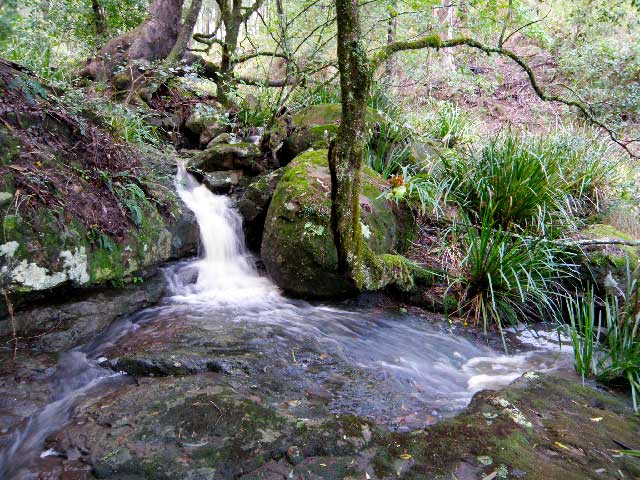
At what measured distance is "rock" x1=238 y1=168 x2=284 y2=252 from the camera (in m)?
5.88

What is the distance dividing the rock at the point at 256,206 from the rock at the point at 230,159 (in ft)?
2.88

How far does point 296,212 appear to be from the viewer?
4.79 meters

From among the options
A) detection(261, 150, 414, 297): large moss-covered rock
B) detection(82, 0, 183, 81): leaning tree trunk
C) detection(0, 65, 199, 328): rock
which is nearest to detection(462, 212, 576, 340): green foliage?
detection(261, 150, 414, 297): large moss-covered rock

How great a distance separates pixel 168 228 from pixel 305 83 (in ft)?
12.9

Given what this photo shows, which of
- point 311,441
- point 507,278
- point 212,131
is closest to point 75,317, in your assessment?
point 311,441

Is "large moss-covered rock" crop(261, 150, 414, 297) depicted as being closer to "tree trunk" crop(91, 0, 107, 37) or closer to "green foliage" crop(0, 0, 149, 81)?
"green foliage" crop(0, 0, 149, 81)

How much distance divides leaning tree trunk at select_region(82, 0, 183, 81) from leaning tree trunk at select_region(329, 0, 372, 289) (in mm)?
5990

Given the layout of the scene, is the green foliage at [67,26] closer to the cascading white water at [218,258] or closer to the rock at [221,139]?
the rock at [221,139]

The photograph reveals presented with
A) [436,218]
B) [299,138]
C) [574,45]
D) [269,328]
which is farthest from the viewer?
[574,45]

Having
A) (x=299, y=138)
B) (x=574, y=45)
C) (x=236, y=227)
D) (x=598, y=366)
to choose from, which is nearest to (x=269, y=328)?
(x=236, y=227)

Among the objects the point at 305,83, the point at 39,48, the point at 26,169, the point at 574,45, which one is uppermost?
the point at 574,45

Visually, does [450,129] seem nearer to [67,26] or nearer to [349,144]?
[349,144]

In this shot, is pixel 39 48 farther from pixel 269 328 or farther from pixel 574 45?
pixel 574 45

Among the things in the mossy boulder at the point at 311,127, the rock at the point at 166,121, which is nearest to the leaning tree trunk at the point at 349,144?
the mossy boulder at the point at 311,127
